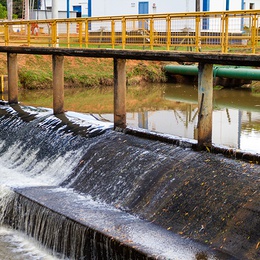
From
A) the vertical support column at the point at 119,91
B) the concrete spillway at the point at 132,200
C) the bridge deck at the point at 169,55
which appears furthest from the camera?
the vertical support column at the point at 119,91

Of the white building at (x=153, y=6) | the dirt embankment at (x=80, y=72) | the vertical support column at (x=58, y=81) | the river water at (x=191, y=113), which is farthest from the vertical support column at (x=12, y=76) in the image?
the white building at (x=153, y=6)

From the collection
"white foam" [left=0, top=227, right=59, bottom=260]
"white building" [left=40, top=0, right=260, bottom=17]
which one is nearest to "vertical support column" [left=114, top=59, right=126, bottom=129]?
"white foam" [left=0, top=227, right=59, bottom=260]

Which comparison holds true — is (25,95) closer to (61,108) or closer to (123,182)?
(61,108)

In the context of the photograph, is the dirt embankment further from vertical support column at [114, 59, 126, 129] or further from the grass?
vertical support column at [114, 59, 126, 129]

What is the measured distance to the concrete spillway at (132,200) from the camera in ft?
33.4

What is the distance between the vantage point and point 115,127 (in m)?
16.9

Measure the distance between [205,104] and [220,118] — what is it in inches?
369

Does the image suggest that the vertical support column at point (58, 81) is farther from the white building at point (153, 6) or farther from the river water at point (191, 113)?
the white building at point (153, 6)

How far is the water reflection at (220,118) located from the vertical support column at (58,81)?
3.29 metres

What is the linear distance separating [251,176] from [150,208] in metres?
1.92

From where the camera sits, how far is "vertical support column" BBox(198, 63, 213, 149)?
46.2 feet

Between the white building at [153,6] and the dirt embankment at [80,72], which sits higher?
the white building at [153,6]

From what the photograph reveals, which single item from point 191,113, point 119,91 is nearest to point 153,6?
point 191,113

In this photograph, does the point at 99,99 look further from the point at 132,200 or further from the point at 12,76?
the point at 132,200
